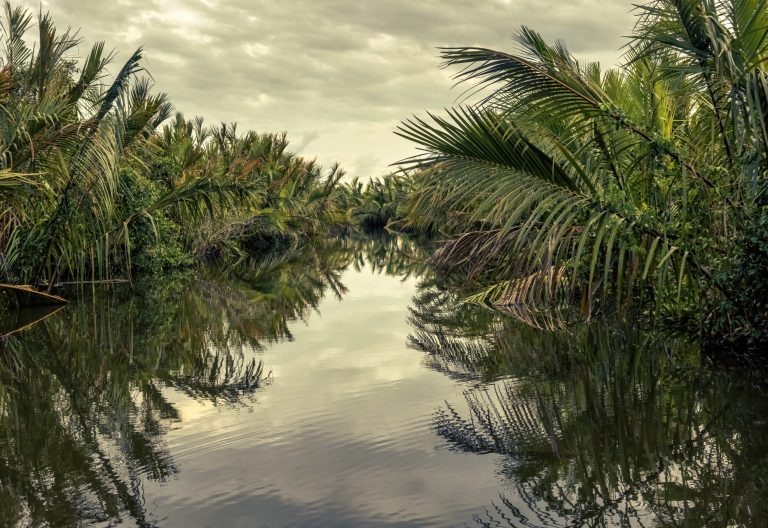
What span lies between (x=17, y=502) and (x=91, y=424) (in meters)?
1.41

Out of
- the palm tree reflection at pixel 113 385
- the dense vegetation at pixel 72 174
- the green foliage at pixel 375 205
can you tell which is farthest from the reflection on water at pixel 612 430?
the green foliage at pixel 375 205

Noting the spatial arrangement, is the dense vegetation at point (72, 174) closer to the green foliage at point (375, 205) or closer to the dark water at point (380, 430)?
the dark water at point (380, 430)

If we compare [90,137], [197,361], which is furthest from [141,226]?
[197,361]

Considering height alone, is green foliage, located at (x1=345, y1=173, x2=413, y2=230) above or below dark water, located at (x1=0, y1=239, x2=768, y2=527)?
above

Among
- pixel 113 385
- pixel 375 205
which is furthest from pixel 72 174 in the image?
pixel 375 205

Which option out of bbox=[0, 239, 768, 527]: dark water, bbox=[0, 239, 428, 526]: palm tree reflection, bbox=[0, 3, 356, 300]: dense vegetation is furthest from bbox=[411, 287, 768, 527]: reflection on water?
bbox=[0, 3, 356, 300]: dense vegetation

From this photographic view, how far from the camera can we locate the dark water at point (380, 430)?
346 cm

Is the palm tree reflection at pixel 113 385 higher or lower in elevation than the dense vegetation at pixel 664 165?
lower

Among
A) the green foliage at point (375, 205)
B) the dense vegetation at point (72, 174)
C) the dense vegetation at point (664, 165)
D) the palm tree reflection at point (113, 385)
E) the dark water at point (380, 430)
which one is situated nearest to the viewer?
the dark water at point (380, 430)

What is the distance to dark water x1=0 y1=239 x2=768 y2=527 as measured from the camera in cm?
346

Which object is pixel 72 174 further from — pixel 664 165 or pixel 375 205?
pixel 375 205

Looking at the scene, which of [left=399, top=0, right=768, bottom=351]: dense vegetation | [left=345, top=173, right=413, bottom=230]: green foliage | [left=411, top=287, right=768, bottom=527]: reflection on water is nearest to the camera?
[left=411, top=287, right=768, bottom=527]: reflection on water

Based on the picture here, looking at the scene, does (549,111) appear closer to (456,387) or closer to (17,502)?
(456,387)

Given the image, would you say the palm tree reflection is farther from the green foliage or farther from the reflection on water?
the green foliage
